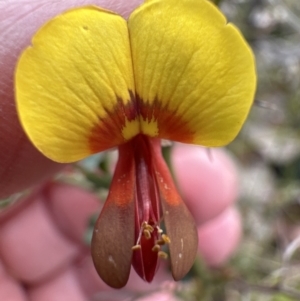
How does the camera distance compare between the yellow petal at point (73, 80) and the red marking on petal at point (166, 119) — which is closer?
the yellow petal at point (73, 80)

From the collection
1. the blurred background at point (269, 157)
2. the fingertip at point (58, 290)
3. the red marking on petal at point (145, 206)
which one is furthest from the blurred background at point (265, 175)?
the red marking on petal at point (145, 206)

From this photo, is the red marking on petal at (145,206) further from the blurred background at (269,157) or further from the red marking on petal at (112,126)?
the blurred background at (269,157)

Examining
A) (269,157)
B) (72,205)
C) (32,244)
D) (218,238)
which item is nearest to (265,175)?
(269,157)

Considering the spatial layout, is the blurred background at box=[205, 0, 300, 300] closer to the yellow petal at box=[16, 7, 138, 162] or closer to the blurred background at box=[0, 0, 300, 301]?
the blurred background at box=[0, 0, 300, 301]

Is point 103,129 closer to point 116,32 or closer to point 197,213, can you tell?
point 116,32

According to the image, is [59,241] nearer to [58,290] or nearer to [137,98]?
[58,290]

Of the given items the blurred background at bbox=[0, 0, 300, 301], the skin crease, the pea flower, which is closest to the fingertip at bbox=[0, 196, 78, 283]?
the skin crease

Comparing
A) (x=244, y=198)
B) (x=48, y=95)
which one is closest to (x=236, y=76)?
(x=48, y=95)
